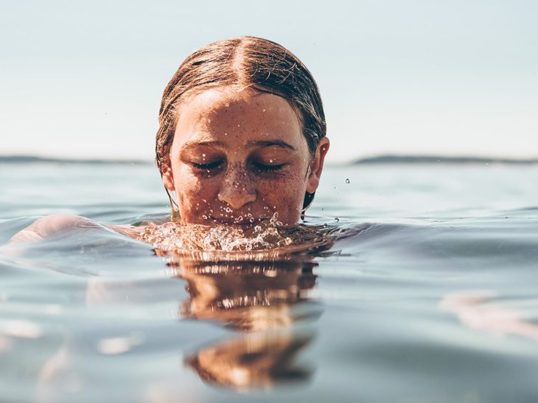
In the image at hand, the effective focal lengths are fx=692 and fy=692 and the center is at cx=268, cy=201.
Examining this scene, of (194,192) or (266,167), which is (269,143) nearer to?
(266,167)

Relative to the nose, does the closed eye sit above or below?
above

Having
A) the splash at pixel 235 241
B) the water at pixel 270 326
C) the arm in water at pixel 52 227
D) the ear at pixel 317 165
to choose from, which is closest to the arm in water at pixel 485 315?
the water at pixel 270 326

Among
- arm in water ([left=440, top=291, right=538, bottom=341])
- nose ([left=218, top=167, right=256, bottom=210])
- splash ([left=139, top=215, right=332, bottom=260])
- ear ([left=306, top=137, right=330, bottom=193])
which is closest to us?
arm in water ([left=440, top=291, right=538, bottom=341])

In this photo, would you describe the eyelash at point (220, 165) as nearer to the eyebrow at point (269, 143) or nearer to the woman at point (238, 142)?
the woman at point (238, 142)

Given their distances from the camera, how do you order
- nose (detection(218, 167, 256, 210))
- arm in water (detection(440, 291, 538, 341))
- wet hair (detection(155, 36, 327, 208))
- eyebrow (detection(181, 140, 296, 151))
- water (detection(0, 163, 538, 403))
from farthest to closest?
wet hair (detection(155, 36, 327, 208))
eyebrow (detection(181, 140, 296, 151))
nose (detection(218, 167, 256, 210))
arm in water (detection(440, 291, 538, 341))
water (detection(0, 163, 538, 403))

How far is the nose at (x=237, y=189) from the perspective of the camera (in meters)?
3.61

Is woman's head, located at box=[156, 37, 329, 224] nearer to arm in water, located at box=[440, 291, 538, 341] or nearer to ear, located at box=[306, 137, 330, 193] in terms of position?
ear, located at box=[306, 137, 330, 193]

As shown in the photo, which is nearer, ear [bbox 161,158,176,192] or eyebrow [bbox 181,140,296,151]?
eyebrow [bbox 181,140,296,151]

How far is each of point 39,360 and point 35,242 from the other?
6.51ft

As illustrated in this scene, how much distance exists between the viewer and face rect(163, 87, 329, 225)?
3.69 meters

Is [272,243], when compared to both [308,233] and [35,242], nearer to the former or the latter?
[308,233]

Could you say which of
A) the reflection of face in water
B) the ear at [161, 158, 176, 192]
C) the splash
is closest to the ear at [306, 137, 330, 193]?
the splash

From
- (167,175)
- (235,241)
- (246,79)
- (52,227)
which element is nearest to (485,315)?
(235,241)

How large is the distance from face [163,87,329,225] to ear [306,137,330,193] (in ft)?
0.98
